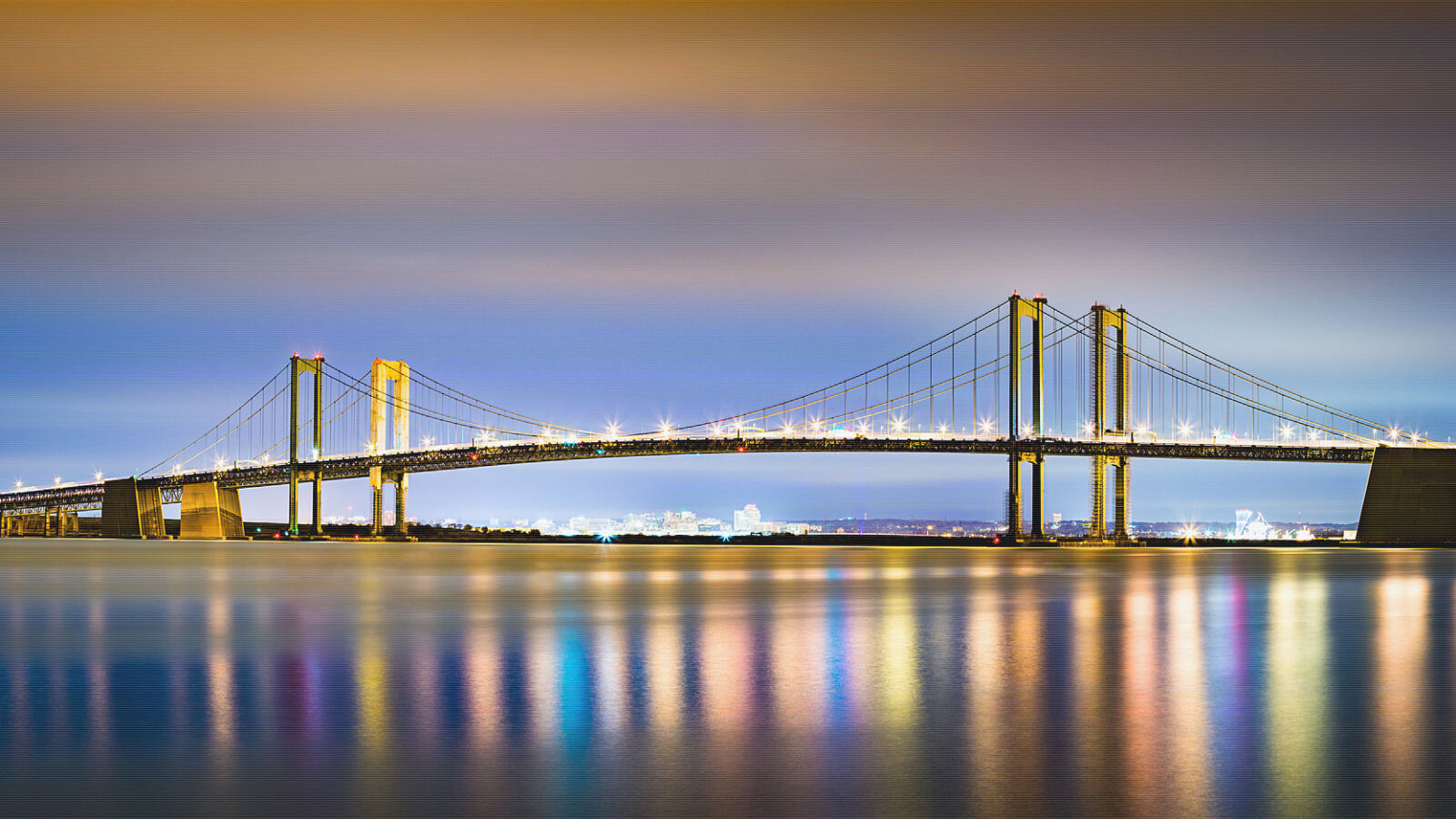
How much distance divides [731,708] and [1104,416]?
61927mm

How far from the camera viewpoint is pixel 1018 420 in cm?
6606

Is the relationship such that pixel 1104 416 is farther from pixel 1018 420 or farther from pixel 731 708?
pixel 731 708

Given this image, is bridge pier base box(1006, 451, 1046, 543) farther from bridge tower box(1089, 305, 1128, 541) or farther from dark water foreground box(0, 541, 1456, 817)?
dark water foreground box(0, 541, 1456, 817)

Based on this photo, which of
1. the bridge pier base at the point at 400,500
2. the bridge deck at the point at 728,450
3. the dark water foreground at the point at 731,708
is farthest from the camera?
the bridge pier base at the point at 400,500

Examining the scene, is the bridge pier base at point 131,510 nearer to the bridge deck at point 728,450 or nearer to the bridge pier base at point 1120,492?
the bridge deck at point 728,450

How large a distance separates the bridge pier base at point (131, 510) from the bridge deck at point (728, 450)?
369 cm

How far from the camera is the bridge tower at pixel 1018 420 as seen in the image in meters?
64.8

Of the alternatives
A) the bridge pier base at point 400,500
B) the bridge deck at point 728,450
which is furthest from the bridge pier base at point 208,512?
the bridge pier base at point 400,500

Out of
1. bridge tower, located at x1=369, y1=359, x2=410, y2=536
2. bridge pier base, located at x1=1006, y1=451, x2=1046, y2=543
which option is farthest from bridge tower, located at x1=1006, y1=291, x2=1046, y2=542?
bridge tower, located at x1=369, y1=359, x2=410, y2=536

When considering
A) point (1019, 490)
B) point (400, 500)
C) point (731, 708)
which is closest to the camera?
point (731, 708)

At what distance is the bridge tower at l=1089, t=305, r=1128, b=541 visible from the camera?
66.4 metres

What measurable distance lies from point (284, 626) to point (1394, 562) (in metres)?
39.7

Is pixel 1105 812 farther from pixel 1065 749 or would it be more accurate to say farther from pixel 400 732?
pixel 400 732

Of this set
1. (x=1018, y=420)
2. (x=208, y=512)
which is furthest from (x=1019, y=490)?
(x=208, y=512)
